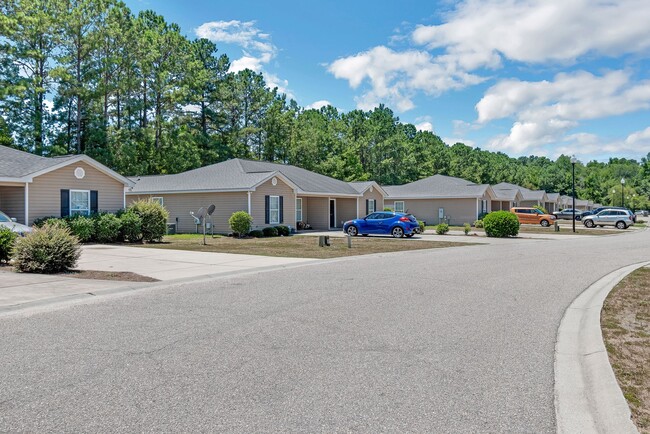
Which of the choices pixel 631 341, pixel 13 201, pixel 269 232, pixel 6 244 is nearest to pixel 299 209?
pixel 269 232

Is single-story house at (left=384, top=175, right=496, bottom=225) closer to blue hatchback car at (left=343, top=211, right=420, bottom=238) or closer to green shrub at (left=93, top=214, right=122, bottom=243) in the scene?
blue hatchback car at (left=343, top=211, right=420, bottom=238)

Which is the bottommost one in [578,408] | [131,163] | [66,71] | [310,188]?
[578,408]

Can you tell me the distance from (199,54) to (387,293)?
5278 centimetres

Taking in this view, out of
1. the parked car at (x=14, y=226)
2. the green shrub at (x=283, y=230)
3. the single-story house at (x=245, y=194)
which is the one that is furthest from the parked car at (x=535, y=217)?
the parked car at (x=14, y=226)

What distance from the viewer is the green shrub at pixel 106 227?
21.7m

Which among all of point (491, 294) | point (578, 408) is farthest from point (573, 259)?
point (578, 408)

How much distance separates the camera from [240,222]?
2650cm

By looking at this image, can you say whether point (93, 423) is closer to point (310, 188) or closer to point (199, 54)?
point (310, 188)

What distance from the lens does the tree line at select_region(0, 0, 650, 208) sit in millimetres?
39844

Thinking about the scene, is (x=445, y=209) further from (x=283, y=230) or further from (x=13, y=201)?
(x=13, y=201)

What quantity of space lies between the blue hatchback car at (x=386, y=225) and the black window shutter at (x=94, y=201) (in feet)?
45.6

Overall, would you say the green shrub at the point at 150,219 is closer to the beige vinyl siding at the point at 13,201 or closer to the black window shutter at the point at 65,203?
the black window shutter at the point at 65,203

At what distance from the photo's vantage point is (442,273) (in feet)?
40.8

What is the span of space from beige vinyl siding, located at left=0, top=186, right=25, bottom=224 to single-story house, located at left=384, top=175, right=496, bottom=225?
102ft
